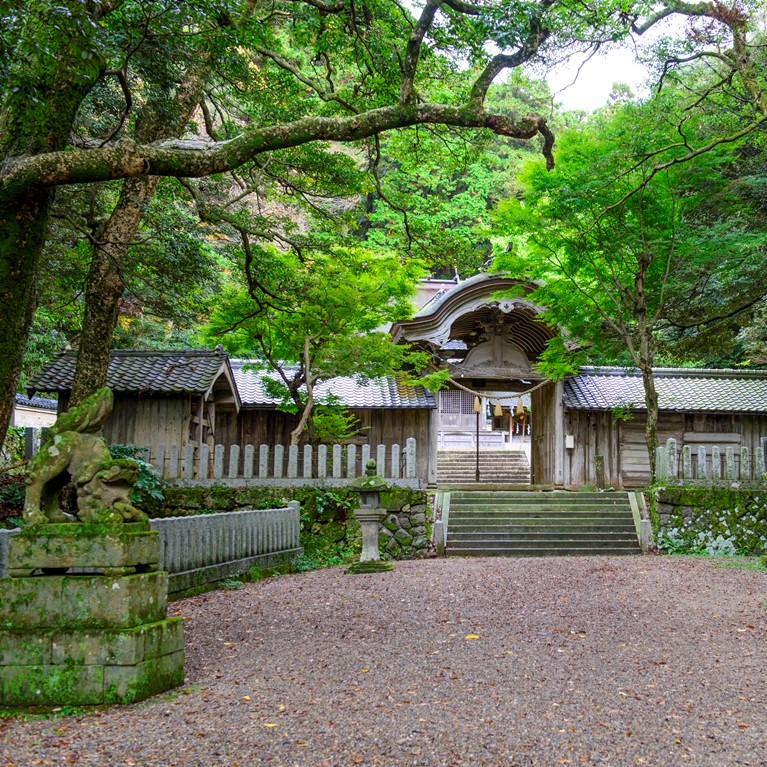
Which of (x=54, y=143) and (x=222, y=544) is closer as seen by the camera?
(x=54, y=143)

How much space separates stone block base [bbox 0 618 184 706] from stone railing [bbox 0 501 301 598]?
1.98 metres

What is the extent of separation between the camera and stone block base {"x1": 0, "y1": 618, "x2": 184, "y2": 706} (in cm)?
484

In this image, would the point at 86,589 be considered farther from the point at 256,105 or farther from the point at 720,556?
the point at 720,556

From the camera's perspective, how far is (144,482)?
12531 millimetres

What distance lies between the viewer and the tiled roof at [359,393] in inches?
741

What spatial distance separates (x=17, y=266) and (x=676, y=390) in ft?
59.4

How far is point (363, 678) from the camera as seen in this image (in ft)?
17.6

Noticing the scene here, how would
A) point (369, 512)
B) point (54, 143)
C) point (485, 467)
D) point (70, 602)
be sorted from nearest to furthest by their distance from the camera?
1. point (70, 602)
2. point (54, 143)
3. point (369, 512)
4. point (485, 467)

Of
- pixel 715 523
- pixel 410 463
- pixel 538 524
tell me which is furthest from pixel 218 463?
pixel 715 523

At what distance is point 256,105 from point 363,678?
29.3ft

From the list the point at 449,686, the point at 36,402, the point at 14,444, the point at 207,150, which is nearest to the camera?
the point at 449,686

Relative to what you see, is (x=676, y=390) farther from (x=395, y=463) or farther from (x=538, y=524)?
(x=395, y=463)

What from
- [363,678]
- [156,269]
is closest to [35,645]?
[363,678]

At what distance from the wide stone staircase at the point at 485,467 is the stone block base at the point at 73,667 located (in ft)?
61.6
